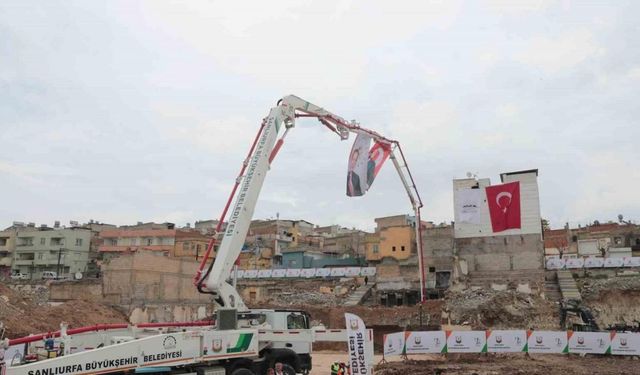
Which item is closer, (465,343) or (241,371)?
(241,371)

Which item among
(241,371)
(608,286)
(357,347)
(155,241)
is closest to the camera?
(357,347)

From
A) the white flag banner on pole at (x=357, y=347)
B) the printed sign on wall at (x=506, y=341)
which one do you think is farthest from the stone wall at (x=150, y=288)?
the white flag banner on pole at (x=357, y=347)

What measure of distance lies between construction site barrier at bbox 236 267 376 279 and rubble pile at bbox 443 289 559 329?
19.7 metres

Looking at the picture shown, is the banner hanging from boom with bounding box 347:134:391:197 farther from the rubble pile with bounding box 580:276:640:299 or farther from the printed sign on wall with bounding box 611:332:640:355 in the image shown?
the rubble pile with bounding box 580:276:640:299

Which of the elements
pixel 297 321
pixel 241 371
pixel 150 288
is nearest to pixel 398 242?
pixel 150 288

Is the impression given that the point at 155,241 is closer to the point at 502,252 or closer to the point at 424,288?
the point at 424,288

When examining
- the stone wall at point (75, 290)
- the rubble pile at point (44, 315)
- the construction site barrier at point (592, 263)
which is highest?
the construction site barrier at point (592, 263)

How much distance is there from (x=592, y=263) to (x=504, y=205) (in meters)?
9.06

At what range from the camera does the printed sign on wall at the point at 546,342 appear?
25.3 m

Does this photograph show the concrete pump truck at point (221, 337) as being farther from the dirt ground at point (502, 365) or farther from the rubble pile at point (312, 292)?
the rubble pile at point (312, 292)

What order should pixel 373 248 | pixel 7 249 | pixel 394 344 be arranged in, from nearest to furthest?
pixel 394 344
pixel 373 248
pixel 7 249

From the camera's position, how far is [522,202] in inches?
1817

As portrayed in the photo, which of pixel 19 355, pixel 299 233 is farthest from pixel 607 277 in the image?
pixel 299 233

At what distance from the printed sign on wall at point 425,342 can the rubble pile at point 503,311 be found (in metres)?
11.2
